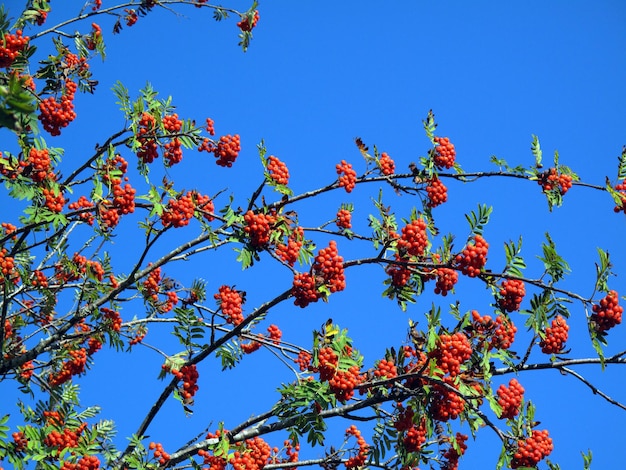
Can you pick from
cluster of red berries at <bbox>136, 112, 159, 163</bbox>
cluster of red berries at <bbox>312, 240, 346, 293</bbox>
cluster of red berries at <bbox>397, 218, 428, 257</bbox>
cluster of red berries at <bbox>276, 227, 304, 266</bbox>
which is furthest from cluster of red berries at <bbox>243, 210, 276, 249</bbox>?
cluster of red berries at <bbox>136, 112, 159, 163</bbox>

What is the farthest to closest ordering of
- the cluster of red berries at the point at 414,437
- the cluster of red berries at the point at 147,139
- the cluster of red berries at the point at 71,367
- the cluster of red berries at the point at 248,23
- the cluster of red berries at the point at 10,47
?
1. the cluster of red berries at the point at 248,23
2. the cluster of red berries at the point at 71,367
3. the cluster of red berries at the point at 147,139
4. the cluster of red berries at the point at 10,47
5. the cluster of red berries at the point at 414,437

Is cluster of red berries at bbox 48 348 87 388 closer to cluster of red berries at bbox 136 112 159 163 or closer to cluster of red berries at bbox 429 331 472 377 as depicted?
cluster of red berries at bbox 136 112 159 163

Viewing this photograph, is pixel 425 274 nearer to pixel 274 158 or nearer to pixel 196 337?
pixel 274 158

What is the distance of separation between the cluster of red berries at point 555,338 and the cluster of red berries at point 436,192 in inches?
63.4

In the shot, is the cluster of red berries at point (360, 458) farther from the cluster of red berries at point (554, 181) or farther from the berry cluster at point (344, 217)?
the cluster of red berries at point (554, 181)

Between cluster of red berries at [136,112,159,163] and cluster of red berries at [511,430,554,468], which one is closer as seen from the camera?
cluster of red berries at [511,430,554,468]

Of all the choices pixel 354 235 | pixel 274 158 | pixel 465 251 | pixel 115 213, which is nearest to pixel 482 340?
pixel 465 251

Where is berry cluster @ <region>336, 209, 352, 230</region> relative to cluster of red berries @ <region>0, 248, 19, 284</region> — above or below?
above

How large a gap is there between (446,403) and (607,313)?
4.87 ft

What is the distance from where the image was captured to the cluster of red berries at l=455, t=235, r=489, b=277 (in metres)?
6.59

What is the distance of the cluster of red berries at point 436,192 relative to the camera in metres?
7.55

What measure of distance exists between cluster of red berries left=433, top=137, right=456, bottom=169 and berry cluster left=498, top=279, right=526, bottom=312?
148 cm

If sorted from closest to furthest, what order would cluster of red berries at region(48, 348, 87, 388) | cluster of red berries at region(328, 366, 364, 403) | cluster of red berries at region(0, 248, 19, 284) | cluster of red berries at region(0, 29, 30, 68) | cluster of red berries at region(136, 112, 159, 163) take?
cluster of red berries at region(328, 366, 364, 403) → cluster of red berries at region(0, 29, 30, 68) → cluster of red berries at region(0, 248, 19, 284) → cluster of red berries at region(136, 112, 159, 163) → cluster of red berries at region(48, 348, 87, 388)

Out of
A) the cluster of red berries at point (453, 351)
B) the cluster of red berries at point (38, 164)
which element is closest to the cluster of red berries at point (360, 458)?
the cluster of red berries at point (453, 351)
